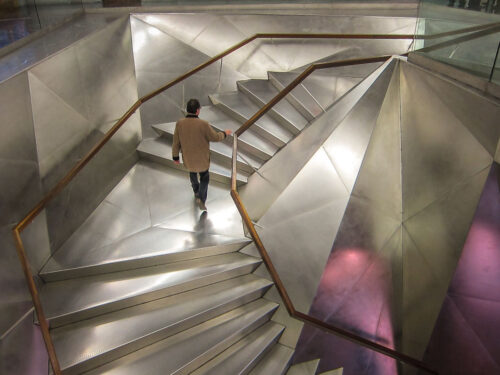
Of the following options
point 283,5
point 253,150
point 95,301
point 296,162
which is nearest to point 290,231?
point 296,162

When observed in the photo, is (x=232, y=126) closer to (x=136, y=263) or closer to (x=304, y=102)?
(x=304, y=102)

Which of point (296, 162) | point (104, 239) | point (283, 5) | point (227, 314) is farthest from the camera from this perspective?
point (283, 5)

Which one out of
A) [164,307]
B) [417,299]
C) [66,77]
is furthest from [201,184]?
[417,299]

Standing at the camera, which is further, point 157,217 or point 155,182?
point 155,182

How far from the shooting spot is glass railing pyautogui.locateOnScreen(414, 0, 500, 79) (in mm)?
3918

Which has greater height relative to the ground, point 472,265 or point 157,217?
point 157,217

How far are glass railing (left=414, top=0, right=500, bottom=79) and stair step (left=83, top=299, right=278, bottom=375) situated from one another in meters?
3.34

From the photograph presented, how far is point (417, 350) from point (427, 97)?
2987 millimetres

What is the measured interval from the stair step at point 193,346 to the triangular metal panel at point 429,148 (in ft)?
7.23

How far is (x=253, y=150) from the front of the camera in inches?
242

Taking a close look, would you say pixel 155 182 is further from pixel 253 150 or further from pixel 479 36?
pixel 479 36

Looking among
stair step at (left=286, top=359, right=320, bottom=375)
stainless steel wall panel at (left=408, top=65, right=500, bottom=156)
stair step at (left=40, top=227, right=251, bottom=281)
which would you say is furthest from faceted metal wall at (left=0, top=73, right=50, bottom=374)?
stainless steel wall panel at (left=408, top=65, right=500, bottom=156)

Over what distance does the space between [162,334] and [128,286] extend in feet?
2.06

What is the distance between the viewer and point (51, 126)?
14.8ft
